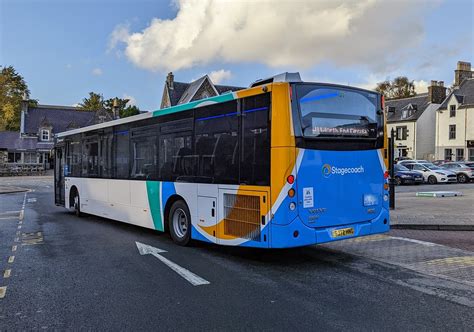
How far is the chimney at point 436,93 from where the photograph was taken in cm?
5819

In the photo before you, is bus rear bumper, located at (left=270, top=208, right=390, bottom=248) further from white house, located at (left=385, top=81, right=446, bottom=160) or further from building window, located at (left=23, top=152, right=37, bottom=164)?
building window, located at (left=23, top=152, right=37, bottom=164)

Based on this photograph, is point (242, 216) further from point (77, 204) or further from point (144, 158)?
point (77, 204)

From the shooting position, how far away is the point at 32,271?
7.23 meters

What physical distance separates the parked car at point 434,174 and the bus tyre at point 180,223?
27594 mm

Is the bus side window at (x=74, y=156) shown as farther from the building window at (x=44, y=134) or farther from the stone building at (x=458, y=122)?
the building window at (x=44, y=134)

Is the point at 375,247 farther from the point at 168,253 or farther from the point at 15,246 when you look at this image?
the point at 15,246

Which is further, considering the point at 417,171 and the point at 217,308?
the point at 417,171

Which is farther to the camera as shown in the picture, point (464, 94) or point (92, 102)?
point (92, 102)

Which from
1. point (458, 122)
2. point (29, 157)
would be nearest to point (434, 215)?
point (458, 122)

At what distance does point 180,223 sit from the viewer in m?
9.50

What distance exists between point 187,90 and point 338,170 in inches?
1899

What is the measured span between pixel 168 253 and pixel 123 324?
147 inches

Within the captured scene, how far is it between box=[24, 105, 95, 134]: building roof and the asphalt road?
211ft

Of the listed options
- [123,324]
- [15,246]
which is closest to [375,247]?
[123,324]
